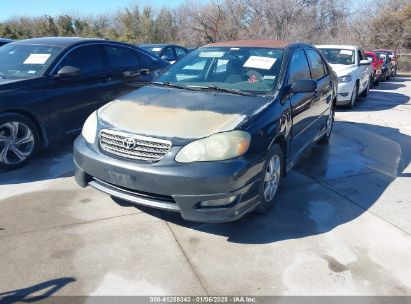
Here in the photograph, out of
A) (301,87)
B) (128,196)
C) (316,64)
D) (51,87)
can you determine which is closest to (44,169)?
(51,87)

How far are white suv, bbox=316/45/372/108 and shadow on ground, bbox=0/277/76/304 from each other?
8.22m

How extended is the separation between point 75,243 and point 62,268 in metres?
0.35

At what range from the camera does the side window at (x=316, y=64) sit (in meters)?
5.13

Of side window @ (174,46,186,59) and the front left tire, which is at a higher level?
the front left tire

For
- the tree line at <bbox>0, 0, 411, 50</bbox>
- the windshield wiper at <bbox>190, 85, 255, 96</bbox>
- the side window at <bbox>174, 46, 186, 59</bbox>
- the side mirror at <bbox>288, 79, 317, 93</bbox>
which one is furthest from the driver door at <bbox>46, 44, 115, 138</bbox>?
the tree line at <bbox>0, 0, 411, 50</bbox>

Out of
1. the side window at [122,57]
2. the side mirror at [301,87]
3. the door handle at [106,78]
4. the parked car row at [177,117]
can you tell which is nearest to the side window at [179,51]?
the side window at [122,57]

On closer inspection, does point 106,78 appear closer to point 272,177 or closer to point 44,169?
point 44,169

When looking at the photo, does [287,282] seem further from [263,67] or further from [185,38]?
[185,38]

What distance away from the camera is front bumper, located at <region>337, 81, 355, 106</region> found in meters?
9.36

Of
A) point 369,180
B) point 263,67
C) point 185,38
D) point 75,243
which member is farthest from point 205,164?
point 185,38

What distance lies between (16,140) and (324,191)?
3.74m

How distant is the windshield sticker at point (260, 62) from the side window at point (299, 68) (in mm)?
257

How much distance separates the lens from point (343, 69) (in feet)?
31.9

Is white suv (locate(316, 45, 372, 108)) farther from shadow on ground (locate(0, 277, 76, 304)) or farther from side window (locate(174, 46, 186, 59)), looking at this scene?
shadow on ground (locate(0, 277, 76, 304))
